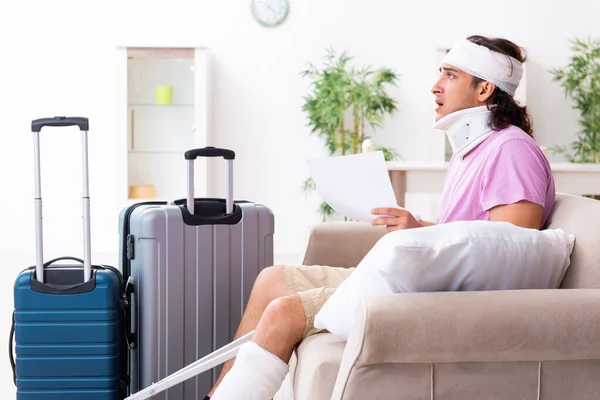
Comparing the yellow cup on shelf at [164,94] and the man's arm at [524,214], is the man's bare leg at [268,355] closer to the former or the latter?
the man's arm at [524,214]

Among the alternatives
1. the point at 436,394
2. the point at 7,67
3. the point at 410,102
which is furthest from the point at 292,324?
the point at 7,67

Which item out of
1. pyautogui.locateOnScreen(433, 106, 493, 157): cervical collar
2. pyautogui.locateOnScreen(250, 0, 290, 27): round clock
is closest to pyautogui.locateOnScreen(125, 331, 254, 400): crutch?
pyautogui.locateOnScreen(433, 106, 493, 157): cervical collar

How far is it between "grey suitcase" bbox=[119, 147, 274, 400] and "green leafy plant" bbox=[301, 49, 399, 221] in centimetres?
338

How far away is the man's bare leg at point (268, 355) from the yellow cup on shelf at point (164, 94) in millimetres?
4185

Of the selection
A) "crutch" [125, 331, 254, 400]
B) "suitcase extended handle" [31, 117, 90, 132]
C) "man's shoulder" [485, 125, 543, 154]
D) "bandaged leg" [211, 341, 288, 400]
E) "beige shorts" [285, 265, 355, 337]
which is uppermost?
"suitcase extended handle" [31, 117, 90, 132]

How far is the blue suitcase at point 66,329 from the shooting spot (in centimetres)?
219

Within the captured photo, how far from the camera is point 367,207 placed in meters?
2.05

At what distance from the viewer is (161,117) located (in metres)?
5.78

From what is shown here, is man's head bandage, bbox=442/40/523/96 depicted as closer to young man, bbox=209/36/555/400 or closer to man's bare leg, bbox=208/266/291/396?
young man, bbox=209/36/555/400

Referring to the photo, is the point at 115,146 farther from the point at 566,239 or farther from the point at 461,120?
the point at 566,239

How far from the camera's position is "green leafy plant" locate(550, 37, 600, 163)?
5.91 meters

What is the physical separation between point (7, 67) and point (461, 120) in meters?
4.87

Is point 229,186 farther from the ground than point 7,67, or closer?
closer

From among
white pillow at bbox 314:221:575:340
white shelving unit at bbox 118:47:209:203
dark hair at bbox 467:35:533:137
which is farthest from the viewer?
white shelving unit at bbox 118:47:209:203
